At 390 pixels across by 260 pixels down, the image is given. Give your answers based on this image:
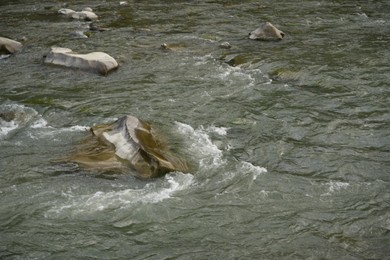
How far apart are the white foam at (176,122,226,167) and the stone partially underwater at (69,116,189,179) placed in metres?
0.49

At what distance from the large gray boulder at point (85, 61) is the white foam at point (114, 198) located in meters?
6.72

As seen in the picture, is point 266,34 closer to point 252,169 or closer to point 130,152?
point 252,169

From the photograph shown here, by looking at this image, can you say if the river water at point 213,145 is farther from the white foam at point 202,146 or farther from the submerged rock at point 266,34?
the submerged rock at point 266,34

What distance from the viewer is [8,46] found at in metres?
16.1

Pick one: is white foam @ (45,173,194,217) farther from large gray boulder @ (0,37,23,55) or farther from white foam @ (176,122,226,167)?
large gray boulder @ (0,37,23,55)

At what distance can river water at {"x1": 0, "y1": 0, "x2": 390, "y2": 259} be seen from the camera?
692cm

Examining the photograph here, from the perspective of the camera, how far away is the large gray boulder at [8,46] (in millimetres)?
16000

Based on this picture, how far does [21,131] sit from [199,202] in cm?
484

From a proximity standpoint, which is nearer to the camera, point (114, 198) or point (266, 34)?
point (114, 198)

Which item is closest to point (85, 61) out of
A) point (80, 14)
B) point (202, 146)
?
point (202, 146)

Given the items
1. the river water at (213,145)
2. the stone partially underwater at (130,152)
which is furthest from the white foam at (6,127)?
the stone partially underwater at (130,152)

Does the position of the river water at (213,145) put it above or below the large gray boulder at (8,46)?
above

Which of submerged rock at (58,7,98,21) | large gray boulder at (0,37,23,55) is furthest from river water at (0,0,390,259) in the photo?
submerged rock at (58,7,98,21)

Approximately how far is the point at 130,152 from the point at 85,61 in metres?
6.38
